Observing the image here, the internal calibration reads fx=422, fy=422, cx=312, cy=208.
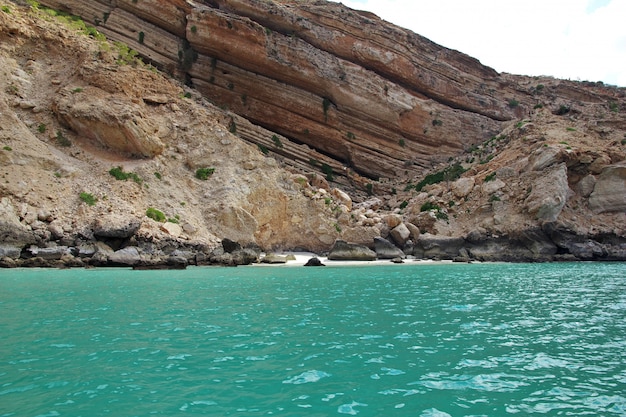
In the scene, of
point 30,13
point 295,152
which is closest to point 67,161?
point 30,13

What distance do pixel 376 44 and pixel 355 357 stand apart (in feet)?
134

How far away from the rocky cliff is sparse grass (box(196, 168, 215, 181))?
314 mm

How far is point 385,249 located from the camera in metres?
28.0

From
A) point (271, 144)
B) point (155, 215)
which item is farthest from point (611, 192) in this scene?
point (155, 215)

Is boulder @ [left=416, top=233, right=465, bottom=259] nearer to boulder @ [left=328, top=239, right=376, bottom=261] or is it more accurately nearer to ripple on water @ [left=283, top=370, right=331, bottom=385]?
boulder @ [left=328, top=239, right=376, bottom=261]

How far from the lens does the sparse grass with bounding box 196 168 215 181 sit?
2680cm

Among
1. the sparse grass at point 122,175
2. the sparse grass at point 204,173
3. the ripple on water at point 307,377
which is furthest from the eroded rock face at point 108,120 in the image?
the ripple on water at point 307,377

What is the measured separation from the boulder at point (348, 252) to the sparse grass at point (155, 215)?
10.3m

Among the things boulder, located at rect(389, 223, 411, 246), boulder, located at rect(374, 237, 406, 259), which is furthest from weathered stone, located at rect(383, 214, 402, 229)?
boulder, located at rect(374, 237, 406, 259)

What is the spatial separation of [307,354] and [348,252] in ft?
66.9

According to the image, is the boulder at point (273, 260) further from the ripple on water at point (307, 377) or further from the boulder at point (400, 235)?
the ripple on water at point (307, 377)

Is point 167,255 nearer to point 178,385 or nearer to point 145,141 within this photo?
point 145,141

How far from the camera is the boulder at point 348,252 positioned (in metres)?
26.3

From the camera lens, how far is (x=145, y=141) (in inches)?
993
